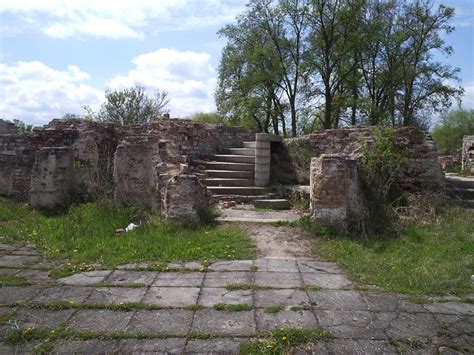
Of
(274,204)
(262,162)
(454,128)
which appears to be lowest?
(274,204)

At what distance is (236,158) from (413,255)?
237 inches

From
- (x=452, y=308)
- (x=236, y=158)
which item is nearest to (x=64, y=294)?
(x=452, y=308)

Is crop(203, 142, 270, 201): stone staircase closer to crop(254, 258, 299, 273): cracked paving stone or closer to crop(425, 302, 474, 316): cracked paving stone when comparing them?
crop(254, 258, 299, 273): cracked paving stone

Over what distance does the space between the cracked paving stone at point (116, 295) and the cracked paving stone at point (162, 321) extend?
1.13 ft

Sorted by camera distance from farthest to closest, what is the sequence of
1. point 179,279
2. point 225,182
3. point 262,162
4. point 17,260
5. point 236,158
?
point 236,158
point 262,162
point 225,182
point 17,260
point 179,279

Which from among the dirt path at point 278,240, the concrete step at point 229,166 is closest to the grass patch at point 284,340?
the dirt path at point 278,240

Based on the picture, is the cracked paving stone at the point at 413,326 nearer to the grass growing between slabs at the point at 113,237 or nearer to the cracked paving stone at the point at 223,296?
the cracked paving stone at the point at 223,296

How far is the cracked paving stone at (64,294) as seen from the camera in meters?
4.12

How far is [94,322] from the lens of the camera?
12.0 ft

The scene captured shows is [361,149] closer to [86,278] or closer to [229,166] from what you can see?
[229,166]

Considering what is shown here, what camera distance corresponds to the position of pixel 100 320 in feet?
12.1

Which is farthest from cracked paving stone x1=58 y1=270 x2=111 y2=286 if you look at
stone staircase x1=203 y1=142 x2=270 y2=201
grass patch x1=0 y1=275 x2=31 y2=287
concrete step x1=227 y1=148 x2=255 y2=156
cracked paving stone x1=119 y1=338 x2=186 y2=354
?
concrete step x1=227 y1=148 x2=255 y2=156

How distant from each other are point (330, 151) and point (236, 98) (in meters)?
20.6

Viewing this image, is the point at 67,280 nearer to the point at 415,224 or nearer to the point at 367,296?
the point at 367,296
